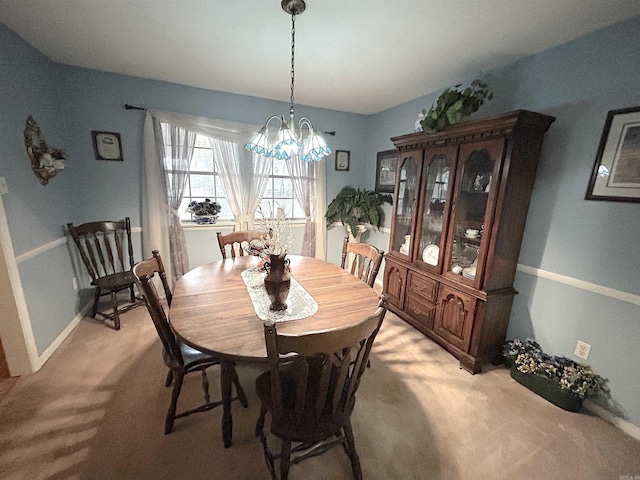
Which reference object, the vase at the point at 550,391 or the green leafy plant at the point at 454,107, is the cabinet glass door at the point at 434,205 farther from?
the vase at the point at 550,391

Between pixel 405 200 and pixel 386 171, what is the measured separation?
0.87 meters

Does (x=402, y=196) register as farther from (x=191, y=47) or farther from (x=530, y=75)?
(x=191, y=47)

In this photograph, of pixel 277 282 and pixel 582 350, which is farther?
pixel 582 350

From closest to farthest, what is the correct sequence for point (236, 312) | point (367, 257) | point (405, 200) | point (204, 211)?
point (236, 312) → point (367, 257) → point (405, 200) → point (204, 211)

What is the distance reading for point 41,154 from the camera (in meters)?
2.08

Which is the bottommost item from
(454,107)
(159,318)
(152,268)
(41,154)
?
(159,318)

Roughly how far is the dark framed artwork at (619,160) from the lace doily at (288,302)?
191cm

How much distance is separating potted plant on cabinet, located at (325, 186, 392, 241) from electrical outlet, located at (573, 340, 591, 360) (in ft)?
7.15

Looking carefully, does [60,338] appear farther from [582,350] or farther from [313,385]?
[582,350]

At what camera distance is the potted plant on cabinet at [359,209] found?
11.5 ft

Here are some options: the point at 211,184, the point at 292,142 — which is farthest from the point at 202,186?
the point at 292,142

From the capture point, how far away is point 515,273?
2.10 m

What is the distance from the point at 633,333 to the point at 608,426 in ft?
1.96

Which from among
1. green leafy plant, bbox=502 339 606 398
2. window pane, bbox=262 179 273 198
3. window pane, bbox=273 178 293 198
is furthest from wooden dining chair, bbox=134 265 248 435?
window pane, bbox=273 178 293 198
